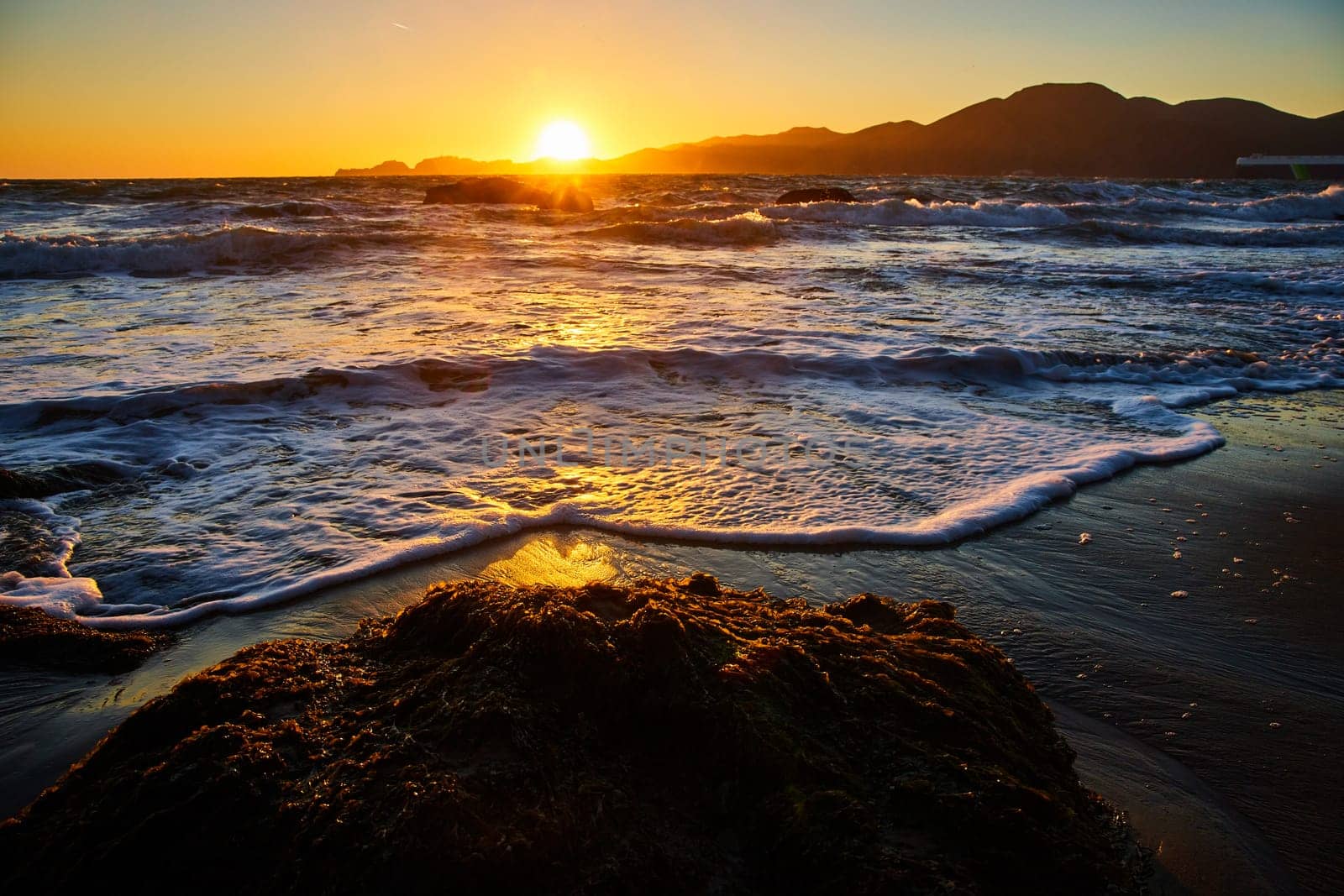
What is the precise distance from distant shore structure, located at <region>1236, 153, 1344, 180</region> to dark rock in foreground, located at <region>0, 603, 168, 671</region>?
79.9m

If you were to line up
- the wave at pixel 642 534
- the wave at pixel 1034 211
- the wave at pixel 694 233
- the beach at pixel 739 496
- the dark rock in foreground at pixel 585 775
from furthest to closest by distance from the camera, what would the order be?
1. the wave at pixel 1034 211
2. the wave at pixel 694 233
3. the wave at pixel 642 534
4. the beach at pixel 739 496
5. the dark rock in foreground at pixel 585 775

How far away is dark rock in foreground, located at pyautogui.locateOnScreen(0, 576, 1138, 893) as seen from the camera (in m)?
1.30

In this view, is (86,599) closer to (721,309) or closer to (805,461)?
(805,461)

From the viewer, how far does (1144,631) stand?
2.74 m

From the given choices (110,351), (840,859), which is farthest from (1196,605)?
(110,351)

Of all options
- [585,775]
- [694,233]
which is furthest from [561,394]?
[694,233]

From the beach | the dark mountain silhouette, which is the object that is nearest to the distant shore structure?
the dark mountain silhouette

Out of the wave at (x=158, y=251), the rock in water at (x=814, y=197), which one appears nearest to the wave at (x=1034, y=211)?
the rock in water at (x=814, y=197)

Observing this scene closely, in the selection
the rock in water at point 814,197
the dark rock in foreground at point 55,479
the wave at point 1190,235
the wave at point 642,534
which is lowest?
the wave at point 642,534

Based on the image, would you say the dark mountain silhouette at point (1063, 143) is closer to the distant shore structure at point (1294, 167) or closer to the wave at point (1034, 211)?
the distant shore structure at point (1294, 167)

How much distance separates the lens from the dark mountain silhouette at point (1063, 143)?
97.9 metres

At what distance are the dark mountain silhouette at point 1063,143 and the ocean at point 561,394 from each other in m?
98.8

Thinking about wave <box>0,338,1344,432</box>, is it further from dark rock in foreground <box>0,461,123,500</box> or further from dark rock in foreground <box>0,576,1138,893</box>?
dark rock in foreground <box>0,576,1138,893</box>

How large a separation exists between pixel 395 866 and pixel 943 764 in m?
1.02
